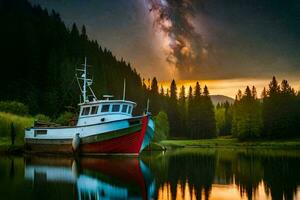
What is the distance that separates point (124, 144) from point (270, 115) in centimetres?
6893

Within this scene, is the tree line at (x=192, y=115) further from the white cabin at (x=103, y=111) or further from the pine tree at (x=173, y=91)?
the white cabin at (x=103, y=111)

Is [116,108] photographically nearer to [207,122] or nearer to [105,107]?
[105,107]

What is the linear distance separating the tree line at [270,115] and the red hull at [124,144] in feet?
207

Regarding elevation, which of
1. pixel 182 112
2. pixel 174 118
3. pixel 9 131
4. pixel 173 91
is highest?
pixel 173 91

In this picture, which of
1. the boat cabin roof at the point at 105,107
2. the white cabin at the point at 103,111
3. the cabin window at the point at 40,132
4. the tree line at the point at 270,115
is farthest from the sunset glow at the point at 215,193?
the tree line at the point at 270,115

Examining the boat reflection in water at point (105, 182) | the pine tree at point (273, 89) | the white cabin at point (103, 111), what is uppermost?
the pine tree at point (273, 89)

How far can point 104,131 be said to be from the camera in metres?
45.1

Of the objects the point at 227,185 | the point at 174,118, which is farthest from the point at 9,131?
the point at 174,118

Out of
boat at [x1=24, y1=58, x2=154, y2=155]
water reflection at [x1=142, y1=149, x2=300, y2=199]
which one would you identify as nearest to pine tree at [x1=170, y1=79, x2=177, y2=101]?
boat at [x1=24, y1=58, x2=154, y2=155]

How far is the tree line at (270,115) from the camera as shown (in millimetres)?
102375

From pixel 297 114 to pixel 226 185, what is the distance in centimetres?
8909

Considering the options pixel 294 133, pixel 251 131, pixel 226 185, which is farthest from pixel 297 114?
pixel 226 185

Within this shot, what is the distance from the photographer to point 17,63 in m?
111

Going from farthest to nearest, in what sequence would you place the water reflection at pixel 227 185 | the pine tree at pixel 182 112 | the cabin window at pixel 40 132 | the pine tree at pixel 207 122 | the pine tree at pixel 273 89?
1. the pine tree at pixel 182 112
2. the pine tree at pixel 207 122
3. the pine tree at pixel 273 89
4. the cabin window at pixel 40 132
5. the water reflection at pixel 227 185
